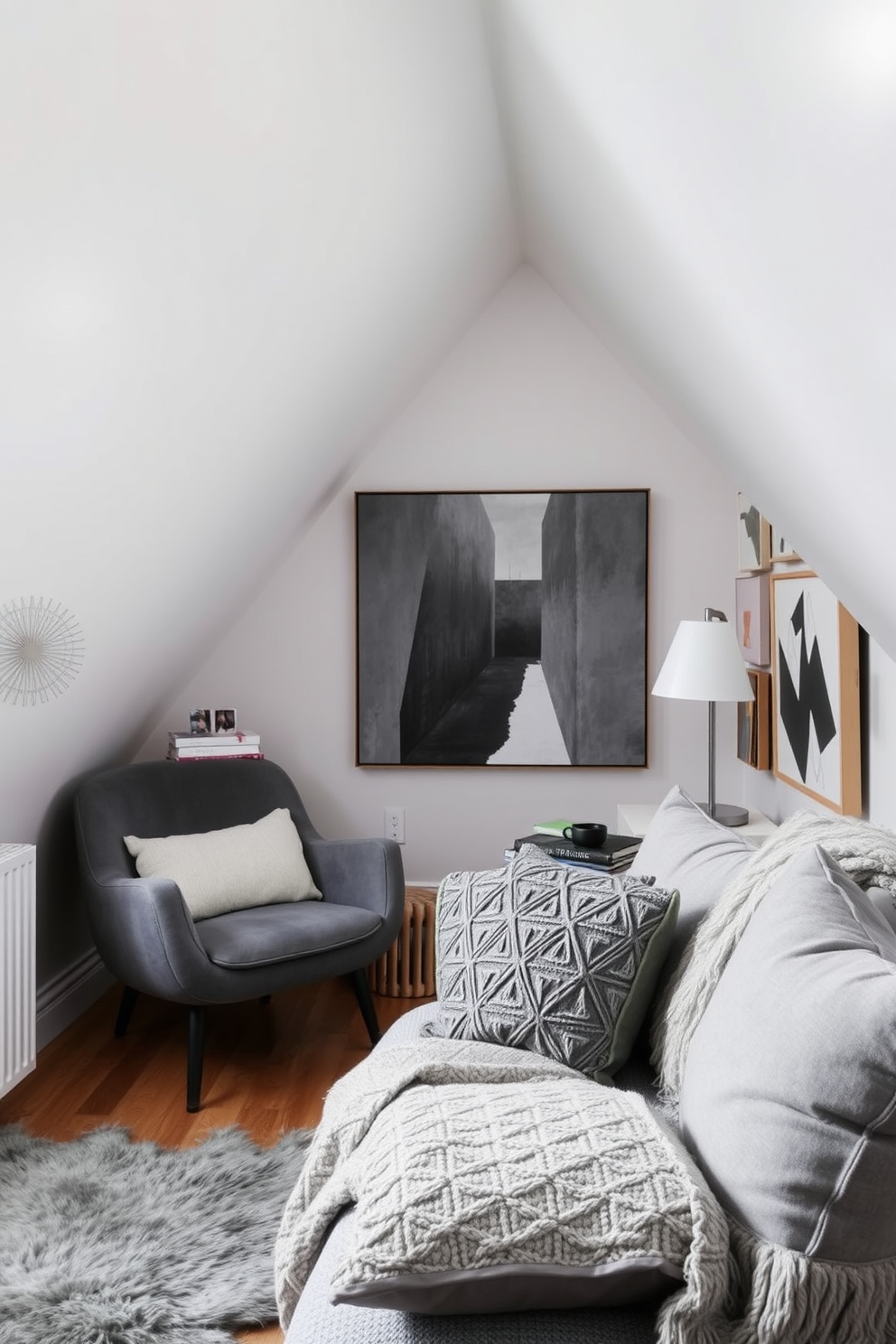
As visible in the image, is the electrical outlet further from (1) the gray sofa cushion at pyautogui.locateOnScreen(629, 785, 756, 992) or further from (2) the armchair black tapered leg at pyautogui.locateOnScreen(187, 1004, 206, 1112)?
(1) the gray sofa cushion at pyautogui.locateOnScreen(629, 785, 756, 992)

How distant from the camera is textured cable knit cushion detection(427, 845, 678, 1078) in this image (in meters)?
1.67

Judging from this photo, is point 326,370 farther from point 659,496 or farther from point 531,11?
point 659,496

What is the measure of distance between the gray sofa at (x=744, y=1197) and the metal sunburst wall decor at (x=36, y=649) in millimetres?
1391

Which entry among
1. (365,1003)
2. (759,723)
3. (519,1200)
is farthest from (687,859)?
(759,723)

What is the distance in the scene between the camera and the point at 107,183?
61.2 inches

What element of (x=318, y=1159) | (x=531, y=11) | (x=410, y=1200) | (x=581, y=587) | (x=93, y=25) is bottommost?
(x=318, y=1159)

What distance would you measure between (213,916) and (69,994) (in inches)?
22.7

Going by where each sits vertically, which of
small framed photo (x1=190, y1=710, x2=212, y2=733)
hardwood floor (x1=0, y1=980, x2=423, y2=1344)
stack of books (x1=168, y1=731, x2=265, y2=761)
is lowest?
hardwood floor (x1=0, y1=980, x2=423, y2=1344)

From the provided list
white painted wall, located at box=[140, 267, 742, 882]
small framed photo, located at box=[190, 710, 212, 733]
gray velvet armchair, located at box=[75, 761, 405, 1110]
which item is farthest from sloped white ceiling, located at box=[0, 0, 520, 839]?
white painted wall, located at box=[140, 267, 742, 882]

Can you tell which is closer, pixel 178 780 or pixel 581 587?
pixel 178 780

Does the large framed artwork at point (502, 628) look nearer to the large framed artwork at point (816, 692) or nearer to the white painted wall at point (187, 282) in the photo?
the white painted wall at point (187, 282)

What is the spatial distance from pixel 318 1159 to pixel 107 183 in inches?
54.6

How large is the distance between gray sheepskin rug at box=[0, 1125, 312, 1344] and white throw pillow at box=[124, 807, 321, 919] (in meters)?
0.70

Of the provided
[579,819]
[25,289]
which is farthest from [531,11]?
[579,819]
